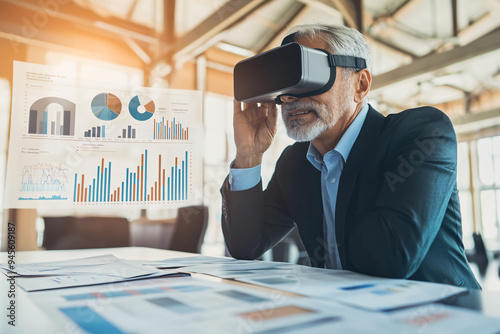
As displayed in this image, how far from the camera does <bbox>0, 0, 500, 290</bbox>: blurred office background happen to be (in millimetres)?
4926

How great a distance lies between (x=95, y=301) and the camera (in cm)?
52

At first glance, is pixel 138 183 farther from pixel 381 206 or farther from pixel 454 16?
pixel 454 16

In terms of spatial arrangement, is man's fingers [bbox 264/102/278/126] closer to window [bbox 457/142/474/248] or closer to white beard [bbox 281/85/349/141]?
white beard [bbox 281/85/349/141]

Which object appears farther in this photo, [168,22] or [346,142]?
[168,22]

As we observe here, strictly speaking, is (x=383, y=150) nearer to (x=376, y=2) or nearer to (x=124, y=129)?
(x=124, y=129)

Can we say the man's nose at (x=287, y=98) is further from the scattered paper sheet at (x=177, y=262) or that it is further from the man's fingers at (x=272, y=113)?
the scattered paper sheet at (x=177, y=262)

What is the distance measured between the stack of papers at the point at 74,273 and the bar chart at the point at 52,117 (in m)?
0.36

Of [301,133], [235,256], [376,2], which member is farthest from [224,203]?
[376,2]

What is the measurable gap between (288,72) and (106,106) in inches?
22.4

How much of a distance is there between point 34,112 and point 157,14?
18.3 feet

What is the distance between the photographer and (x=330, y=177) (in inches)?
43.4

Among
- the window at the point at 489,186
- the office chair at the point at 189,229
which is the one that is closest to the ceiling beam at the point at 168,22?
the office chair at the point at 189,229

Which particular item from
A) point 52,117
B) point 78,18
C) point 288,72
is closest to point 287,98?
point 288,72

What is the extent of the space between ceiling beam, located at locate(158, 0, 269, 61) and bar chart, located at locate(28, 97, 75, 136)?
3806 millimetres
